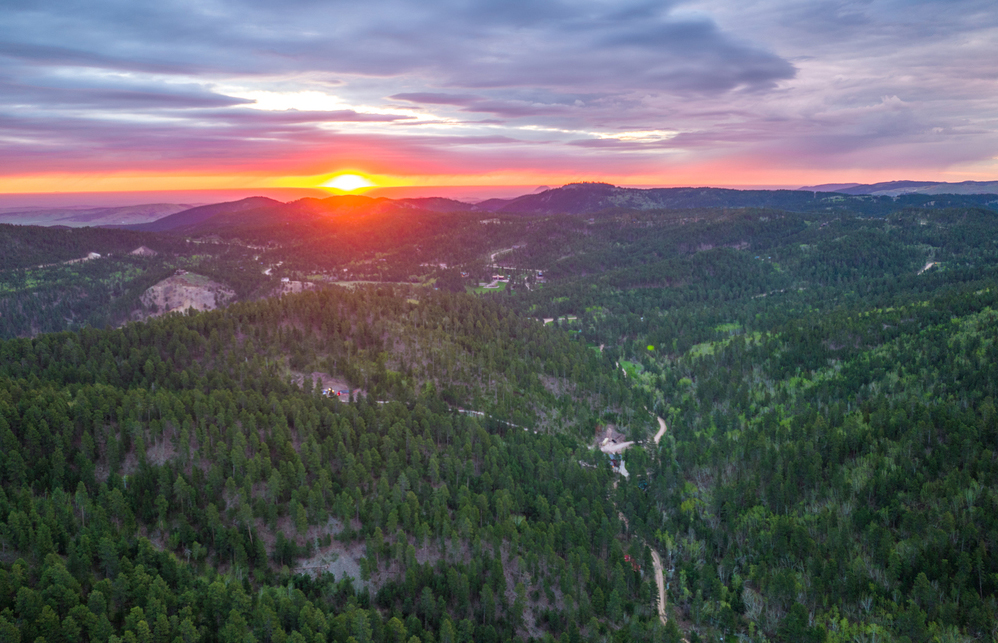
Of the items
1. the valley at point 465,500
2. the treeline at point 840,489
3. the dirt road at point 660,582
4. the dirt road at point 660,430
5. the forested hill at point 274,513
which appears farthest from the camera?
the dirt road at point 660,430

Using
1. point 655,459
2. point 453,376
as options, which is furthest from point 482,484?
point 453,376

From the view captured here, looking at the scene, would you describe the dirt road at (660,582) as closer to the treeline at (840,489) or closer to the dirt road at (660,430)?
the treeline at (840,489)

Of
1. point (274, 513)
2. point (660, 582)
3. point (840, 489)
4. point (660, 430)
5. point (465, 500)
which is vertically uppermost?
point (274, 513)

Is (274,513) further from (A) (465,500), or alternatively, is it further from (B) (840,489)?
(B) (840,489)

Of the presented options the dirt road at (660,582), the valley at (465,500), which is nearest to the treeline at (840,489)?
the valley at (465,500)

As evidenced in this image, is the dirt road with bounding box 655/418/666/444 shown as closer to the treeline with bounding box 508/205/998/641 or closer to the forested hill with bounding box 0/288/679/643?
the treeline with bounding box 508/205/998/641

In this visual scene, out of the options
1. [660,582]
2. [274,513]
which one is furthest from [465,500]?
[660,582]

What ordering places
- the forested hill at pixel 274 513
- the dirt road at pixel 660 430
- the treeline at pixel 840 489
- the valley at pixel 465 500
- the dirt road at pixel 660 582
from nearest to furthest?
the forested hill at pixel 274 513 < the valley at pixel 465 500 < the treeline at pixel 840 489 < the dirt road at pixel 660 582 < the dirt road at pixel 660 430

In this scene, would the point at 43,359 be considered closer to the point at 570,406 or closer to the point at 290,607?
the point at 290,607

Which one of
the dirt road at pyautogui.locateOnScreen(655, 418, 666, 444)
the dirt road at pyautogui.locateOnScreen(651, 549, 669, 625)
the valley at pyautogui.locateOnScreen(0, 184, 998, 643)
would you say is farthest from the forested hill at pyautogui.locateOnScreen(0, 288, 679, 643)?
the dirt road at pyautogui.locateOnScreen(655, 418, 666, 444)
